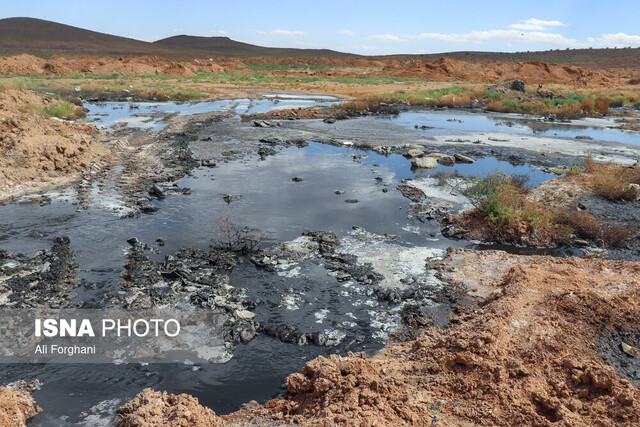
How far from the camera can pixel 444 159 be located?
14.0 m

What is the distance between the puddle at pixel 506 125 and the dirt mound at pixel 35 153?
41.2 feet

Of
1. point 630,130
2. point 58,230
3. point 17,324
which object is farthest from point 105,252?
point 630,130

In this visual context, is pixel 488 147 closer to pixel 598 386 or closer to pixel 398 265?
pixel 398 265

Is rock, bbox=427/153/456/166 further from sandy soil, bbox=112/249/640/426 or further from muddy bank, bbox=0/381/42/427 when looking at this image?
muddy bank, bbox=0/381/42/427

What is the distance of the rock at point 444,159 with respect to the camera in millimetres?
13781

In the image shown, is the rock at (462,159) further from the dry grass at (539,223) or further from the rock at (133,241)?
the rock at (133,241)

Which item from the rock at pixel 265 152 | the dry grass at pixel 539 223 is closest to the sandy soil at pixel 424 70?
the rock at pixel 265 152

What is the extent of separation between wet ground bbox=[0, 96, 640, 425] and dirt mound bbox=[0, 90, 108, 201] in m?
0.87

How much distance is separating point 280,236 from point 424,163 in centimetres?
667

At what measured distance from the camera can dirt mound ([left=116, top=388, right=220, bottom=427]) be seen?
3506mm

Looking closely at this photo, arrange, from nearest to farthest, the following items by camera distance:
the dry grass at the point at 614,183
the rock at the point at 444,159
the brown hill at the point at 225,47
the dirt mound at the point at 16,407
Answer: the dirt mound at the point at 16,407 → the dry grass at the point at 614,183 → the rock at the point at 444,159 → the brown hill at the point at 225,47

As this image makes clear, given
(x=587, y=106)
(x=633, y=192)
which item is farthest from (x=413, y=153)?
(x=587, y=106)

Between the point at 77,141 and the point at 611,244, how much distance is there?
12.8 meters

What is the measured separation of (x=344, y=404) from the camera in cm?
366
